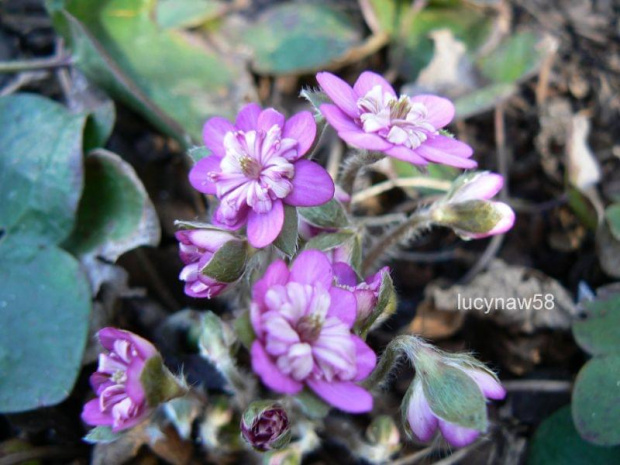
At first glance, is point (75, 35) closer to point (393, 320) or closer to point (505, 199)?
point (393, 320)

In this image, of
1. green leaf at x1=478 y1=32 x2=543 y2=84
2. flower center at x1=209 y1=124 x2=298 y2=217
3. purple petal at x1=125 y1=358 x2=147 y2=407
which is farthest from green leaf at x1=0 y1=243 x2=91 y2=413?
green leaf at x1=478 y1=32 x2=543 y2=84

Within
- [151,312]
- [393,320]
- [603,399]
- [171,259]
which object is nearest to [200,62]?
[171,259]

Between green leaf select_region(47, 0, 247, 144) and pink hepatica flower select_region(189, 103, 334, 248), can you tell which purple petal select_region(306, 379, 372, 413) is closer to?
pink hepatica flower select_region(189, 103, 334, 248)

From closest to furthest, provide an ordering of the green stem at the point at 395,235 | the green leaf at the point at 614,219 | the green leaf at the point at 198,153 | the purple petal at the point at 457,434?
the purple petal at the point at 457,434
the green leaf at the point at 198,153
the green stem at the point at 395,235
the green leaf at the point at 614,219

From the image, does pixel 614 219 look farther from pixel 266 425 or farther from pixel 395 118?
pixel 266 425

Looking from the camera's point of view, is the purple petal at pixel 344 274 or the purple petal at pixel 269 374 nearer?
the purple petal at pixel 269 374

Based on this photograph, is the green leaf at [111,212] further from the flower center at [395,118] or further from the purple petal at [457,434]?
the purple petal at [457,434]

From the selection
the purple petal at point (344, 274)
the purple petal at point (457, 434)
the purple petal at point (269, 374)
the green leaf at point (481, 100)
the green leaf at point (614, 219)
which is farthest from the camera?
the green leaf at point (481, 100)

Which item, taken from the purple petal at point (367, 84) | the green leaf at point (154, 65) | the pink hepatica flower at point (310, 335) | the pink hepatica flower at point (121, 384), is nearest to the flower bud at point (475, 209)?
the purple petal at point (367, 84)
